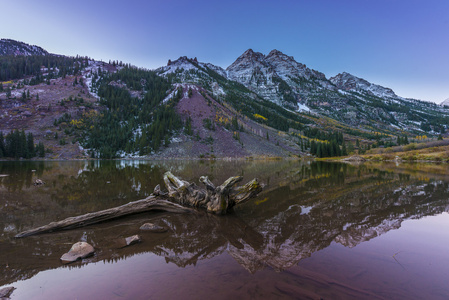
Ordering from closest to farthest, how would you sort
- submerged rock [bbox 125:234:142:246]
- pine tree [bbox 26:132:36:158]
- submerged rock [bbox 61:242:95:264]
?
submerged rock [bbox 61:242:95:264], submerged rock [bbox 125:234:142:246], pine tree [bbox 26:132:36:158]

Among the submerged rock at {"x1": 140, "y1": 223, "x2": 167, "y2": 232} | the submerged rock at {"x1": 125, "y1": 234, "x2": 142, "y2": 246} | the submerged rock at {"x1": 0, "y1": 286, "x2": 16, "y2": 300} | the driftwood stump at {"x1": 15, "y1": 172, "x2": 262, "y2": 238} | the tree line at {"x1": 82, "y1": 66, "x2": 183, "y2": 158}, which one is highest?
the tree line at {"x1": 82, "y1": 66, "x2": 183, "y2": 158}

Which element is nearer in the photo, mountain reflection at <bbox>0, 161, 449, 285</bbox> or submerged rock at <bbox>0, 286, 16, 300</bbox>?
submerged rock at <bbox>0, 286, 16, 300</bbox>

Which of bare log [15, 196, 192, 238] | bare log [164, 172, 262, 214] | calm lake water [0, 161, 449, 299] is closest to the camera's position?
calm lake water [0, 161, 449, 299]

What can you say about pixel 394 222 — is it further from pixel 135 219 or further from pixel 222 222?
A: pixel 135 219

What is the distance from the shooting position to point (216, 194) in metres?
13.4

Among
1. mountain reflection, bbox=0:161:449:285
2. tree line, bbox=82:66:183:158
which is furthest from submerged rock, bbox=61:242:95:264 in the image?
tree line, bbox=82:66:183:158

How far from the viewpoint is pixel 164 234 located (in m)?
9.69

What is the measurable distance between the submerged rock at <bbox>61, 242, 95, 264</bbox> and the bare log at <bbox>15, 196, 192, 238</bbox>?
3000 millimetres

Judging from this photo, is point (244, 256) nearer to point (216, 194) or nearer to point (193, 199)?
point (216, 194)

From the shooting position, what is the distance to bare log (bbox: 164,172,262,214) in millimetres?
13140

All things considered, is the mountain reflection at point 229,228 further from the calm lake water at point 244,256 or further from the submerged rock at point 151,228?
the submerged rock at point 151,228

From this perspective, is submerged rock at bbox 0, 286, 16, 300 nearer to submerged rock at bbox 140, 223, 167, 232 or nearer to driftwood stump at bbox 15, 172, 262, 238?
submerged rock at bbox 140, 223, 167, 232

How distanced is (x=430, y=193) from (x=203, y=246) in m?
20.8

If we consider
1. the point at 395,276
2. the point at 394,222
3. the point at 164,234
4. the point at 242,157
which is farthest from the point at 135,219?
the point at 242,157
